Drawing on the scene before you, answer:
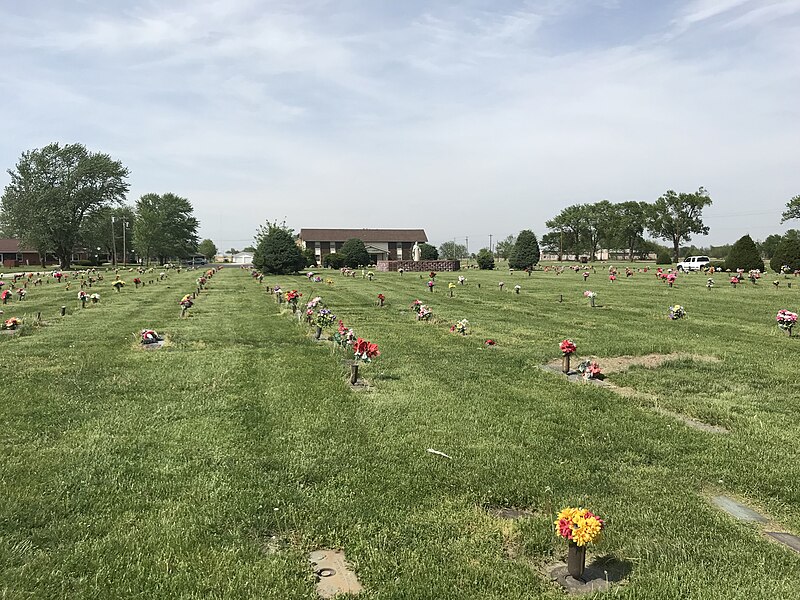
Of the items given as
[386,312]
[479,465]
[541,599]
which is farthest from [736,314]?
[541,599]

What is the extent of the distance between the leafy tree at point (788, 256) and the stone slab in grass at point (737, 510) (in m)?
34.7

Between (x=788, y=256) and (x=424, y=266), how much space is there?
2780 centimetres

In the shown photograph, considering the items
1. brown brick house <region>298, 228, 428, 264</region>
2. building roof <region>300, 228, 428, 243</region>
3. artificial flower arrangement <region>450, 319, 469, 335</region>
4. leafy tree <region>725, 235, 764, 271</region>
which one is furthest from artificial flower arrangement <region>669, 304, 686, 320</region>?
building roof <region>300, 228, 428, 243</region>

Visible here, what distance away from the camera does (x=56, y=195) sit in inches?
2322

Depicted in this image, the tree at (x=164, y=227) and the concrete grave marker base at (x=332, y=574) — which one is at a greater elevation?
the tree at (x=164, y=227)

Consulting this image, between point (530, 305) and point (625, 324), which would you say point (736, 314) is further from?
point (530, 305)

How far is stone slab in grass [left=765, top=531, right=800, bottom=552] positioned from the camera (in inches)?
142

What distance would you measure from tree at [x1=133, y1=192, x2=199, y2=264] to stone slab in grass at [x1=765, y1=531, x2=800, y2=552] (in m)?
79.7

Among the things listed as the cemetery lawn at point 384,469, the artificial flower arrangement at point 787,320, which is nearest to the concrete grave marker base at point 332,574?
the cemetery lawn at point 384,469

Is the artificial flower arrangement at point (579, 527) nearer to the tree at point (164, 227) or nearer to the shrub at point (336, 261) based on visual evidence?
the shrub at point (336, 261)

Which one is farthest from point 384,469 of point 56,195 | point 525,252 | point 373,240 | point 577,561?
point 373,240

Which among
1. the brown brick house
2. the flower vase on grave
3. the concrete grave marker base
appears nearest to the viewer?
the concrete grave marker base

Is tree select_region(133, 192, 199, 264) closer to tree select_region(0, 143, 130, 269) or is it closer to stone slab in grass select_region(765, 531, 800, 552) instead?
tree select_region(0, 143, 130, 269)

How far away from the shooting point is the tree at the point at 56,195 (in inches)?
2283
